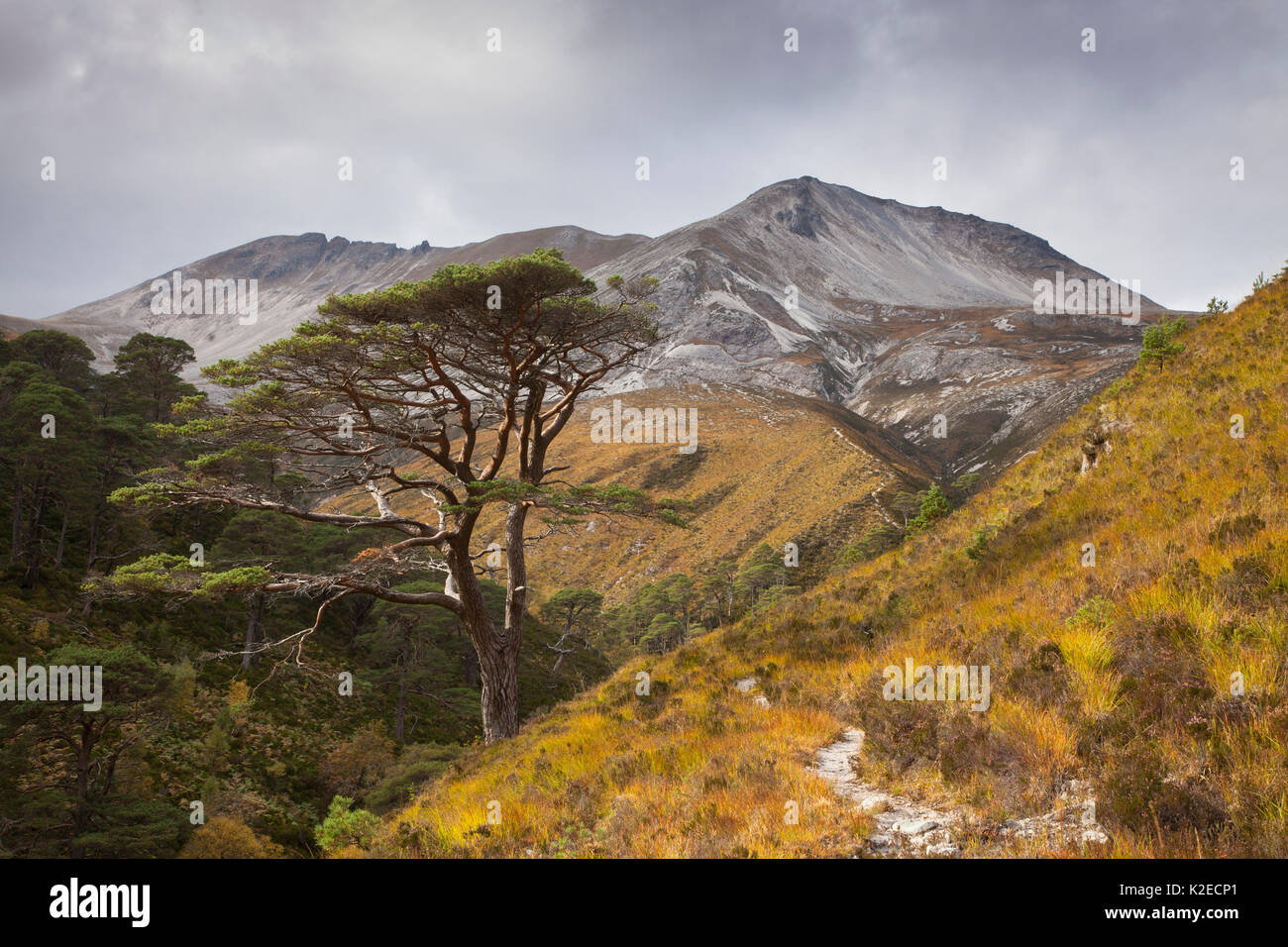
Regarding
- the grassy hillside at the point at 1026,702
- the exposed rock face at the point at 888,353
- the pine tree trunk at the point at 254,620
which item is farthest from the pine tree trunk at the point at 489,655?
the exposed rock face at the point at 888,353

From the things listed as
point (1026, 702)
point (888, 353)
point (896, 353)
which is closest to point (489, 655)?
point (1026, 702)

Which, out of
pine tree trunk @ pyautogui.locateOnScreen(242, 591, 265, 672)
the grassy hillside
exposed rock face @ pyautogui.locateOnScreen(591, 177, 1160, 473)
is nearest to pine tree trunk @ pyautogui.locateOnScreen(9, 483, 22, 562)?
pine tree trunk @ pyautogui.locateOnScreen(242, 591, 265, 672)

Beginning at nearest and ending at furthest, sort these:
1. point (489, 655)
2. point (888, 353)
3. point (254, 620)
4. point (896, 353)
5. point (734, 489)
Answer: point (489, 655)
point (254, 620)
point (734, 489)
point (896, 353)
point (888, 353)

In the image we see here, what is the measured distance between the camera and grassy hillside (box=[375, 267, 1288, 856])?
3.71 m

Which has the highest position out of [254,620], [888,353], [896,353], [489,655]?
[888,353]

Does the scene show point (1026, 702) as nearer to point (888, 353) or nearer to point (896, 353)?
point (896, 353)

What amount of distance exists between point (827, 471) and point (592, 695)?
66.2 m

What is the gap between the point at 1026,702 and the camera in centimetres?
504

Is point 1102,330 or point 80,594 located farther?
point 1102,330

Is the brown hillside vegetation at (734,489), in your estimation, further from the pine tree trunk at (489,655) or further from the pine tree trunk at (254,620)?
the pine tree trunk at (489,655)

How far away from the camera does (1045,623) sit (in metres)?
6.61

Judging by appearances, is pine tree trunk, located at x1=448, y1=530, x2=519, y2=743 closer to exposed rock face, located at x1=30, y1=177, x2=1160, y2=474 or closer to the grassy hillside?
the grassy hillside
